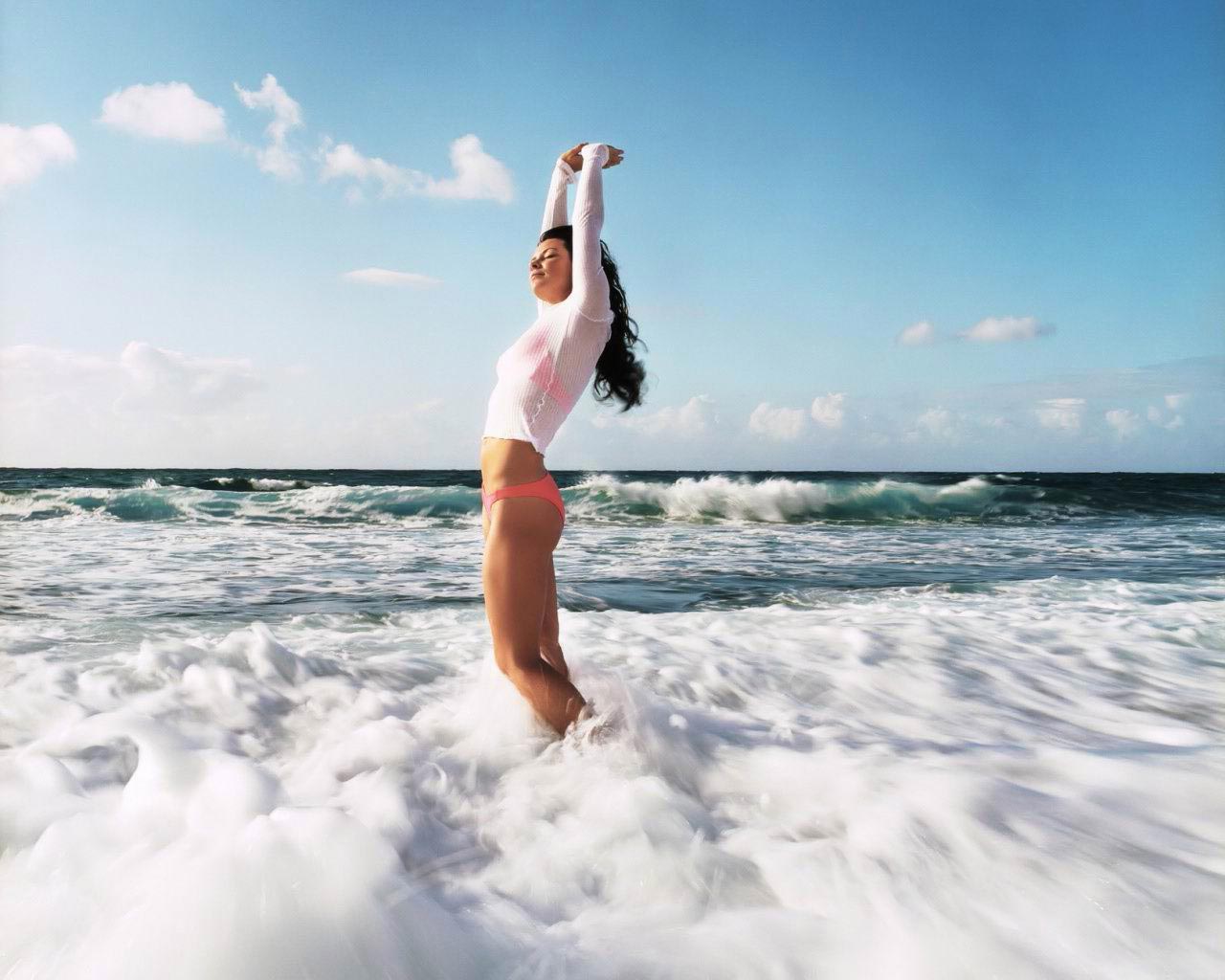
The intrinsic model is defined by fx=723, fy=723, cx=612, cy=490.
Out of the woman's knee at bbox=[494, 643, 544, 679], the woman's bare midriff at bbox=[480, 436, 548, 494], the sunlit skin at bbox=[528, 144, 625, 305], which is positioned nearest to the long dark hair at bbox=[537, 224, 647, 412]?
the sunlit skin at bbox=[528, 144, 625, 305]

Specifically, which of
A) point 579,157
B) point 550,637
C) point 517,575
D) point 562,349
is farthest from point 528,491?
point 579,157

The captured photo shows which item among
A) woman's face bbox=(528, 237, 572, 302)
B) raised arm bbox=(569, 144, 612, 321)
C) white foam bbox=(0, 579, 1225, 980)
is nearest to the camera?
white foam bbox=(0, 579, 1225, 980)

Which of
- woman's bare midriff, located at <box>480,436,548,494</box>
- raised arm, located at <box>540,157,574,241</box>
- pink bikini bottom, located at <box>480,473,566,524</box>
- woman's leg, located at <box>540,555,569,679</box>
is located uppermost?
raised arm, located at <box>540,157,574,241</box>

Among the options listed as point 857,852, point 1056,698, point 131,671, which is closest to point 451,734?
point 857,852

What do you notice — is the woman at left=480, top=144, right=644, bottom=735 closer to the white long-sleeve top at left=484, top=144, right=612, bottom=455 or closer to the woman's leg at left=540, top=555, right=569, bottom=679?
the white long-sleeve top at left=484, top=144, right=612, bottom=455

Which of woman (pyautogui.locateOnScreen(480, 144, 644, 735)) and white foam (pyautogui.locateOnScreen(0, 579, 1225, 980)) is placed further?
woman (pyautogui.locateOnScreen(480, 144, 644, 735))

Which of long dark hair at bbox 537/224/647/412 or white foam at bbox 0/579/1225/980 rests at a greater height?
long dark hair at bbox 537/224/647/412

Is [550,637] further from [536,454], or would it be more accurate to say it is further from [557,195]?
[557,195]

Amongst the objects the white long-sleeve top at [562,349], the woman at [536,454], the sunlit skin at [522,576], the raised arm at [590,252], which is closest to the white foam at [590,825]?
the sunlit skin at [522,576]

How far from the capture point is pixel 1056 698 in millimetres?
3742

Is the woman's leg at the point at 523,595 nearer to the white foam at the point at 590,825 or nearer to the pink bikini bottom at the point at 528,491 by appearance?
the pink bikini bottom at the point at 528,491

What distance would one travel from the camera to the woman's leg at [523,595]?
248cm

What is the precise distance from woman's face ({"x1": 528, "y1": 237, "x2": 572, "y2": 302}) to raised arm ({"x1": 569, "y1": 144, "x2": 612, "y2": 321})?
9.9 inches

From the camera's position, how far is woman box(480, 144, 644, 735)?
2.49 m
